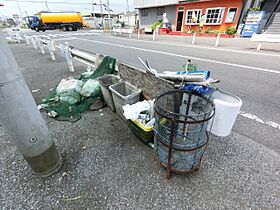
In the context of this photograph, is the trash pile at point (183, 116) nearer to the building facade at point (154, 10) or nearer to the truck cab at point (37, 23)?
the building facade at point (154, 10)

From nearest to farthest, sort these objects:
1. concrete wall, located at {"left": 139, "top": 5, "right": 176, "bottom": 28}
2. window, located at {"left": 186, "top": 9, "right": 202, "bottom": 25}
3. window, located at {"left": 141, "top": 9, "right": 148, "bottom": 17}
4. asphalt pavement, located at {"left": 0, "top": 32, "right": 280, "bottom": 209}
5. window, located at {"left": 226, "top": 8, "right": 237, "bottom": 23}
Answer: asphalt pavement, located at {"left": 0, "top": 32, "right": 280, "bottom": 209}
window, located at {"left": 226, "top": 8, "right": 237, "bottom": 23}
window, located at {"left": 186, "top": 9, "right": 202, "bottom": 25}
concrete wall, located at {"left": 139, "top": 5, "right": 176, "bottom": 28}
window, located at {"left": 141, "top": 9, "right": 148, "bottom": 17}

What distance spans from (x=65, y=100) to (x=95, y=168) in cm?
176

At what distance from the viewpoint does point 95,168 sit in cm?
174

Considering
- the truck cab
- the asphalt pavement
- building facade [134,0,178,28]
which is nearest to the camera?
the asphalt pavement

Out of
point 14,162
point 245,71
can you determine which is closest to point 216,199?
point 14,162

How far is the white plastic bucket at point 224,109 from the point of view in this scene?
168cm

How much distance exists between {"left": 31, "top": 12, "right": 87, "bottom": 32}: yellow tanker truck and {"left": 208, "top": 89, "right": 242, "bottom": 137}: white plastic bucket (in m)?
30.3

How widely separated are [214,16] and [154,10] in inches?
381

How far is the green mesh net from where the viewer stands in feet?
8.90

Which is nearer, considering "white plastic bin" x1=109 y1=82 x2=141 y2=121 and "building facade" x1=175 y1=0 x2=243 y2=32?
"white plastic bin" x1=109 y1=82 x2=141 y2=121

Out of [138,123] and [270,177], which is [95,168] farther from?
[270,177]

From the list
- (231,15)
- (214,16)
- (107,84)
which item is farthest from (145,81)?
(214,16)

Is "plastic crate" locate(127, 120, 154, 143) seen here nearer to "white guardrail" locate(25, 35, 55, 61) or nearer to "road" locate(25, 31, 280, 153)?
"road" locate(25, 31, 280, 153)

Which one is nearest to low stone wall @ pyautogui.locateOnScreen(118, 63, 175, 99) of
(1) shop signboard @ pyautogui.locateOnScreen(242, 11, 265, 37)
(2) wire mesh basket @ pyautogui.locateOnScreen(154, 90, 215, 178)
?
(2) wire mesh basket @ pyautogui.locateOnScreen(154, 90, 215, 178)
